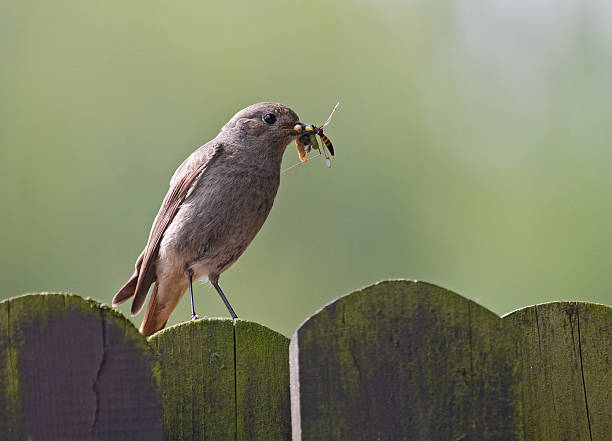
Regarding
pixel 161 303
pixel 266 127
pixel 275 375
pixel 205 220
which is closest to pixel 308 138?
pixel 266 127

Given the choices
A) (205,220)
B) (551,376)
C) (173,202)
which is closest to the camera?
(551,376)

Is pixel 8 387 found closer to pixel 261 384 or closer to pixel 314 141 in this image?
pixel 261 384

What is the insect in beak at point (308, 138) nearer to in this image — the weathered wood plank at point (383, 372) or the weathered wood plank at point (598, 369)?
the weathered wood plank at point (598, 369)

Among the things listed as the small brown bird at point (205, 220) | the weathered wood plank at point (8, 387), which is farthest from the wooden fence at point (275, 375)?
the small brown bird at point (205, 220)

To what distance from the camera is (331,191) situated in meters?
12.0

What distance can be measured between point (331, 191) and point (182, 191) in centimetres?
734

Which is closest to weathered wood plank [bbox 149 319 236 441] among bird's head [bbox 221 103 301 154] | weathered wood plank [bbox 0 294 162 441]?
weathered wood plank [bbox 0 294 162 441]

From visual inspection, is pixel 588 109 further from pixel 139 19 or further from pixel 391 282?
pixel 391 282

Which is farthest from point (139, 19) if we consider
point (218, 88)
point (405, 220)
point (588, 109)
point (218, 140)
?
point (218, 140)

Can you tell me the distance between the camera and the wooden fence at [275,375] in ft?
7.32

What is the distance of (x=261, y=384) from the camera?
2.52m

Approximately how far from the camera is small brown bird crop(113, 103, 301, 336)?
181 inches

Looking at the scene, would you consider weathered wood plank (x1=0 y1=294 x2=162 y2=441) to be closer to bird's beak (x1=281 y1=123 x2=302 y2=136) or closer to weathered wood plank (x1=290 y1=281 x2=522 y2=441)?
weathered wood plank (x1=290 y1=281 x2=522 y2=441)

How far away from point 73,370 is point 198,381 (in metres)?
0.38
